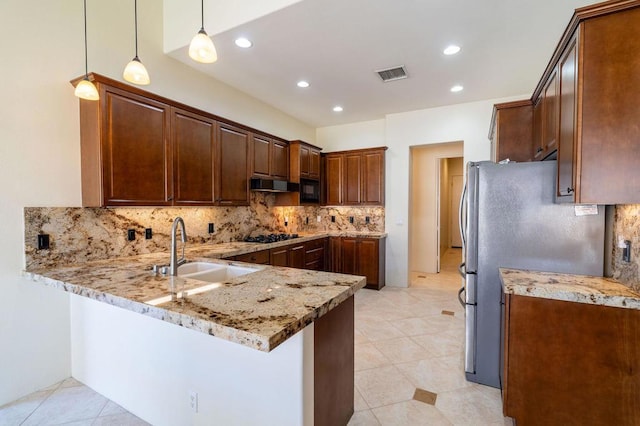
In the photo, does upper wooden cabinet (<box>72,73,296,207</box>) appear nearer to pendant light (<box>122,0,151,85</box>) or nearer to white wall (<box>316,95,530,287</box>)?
pendant light (<box>122,0,151,85</box>)

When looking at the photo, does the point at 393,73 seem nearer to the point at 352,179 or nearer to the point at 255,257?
the point at 352,179

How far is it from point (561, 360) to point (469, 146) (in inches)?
140

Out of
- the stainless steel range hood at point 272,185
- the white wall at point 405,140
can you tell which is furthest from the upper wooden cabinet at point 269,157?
the white wall at point 405,140

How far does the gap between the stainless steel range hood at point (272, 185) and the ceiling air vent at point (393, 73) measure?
198 cm

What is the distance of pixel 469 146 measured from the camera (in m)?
4.52

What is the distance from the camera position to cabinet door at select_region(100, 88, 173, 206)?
91.5 inches

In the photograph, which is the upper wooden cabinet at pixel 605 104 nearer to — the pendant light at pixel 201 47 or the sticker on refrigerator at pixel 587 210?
the sticker on refrigerator at pixel 587 210

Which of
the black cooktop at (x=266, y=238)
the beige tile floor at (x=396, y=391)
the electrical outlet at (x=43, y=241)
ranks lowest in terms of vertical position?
the beige tile floor at (x=396, y=391)

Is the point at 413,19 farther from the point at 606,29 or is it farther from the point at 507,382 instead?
the point at 507,382

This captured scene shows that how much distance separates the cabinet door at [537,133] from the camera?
8.41 ft

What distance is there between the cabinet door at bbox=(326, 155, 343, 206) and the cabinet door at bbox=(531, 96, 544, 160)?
3.08 m

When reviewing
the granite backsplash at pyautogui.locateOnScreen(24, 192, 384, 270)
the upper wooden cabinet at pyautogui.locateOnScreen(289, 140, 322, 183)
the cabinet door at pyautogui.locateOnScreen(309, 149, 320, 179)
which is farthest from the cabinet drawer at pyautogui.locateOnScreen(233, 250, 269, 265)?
the cabinet door at pyautogui.locateOnScreen(309, 149, 320, 179)

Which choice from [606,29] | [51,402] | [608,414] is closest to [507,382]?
[608,414]

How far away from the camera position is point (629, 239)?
5.61ft
